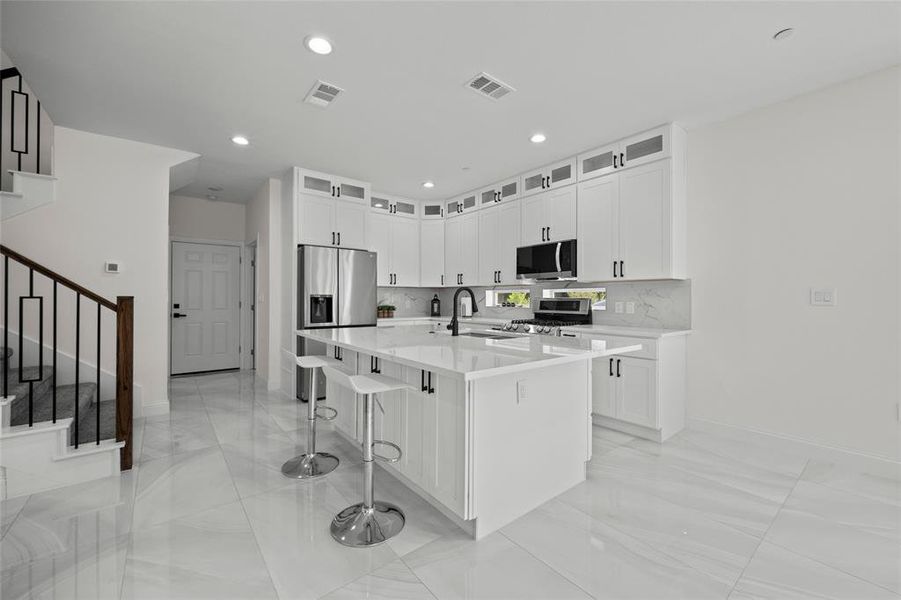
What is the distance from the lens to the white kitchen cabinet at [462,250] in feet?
17.9

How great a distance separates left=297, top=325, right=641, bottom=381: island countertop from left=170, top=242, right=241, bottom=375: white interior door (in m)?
4.15

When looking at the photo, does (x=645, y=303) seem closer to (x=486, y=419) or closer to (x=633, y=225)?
(x=633, y=225)

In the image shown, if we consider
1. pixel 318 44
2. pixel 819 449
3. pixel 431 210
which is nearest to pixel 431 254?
pixel 431 210

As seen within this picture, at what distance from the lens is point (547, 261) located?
4367 mm

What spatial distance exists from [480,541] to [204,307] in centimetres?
564

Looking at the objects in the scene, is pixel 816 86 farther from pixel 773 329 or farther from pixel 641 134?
pixel 773 329

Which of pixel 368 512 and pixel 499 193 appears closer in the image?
pixel 368 512

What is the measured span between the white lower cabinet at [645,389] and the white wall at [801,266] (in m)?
0.25

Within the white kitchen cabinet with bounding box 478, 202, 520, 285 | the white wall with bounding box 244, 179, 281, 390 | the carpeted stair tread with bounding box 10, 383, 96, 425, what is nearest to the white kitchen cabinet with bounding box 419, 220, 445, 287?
the white kitchen cabinet with bounding box 478, 202, 520, 285

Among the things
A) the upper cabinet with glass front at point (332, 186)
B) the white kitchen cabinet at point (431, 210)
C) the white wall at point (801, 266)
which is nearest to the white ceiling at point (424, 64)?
the white wall at point (801, 266)

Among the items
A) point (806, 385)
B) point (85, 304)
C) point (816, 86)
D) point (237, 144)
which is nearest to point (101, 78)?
point (237, 144)

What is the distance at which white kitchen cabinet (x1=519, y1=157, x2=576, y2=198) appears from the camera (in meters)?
4.21

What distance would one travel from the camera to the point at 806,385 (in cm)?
293

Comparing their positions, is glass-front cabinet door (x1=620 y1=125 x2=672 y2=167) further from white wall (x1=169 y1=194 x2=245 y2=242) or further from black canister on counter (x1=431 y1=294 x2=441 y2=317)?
white wall (x1=169 y1=194 x2=245 y2=242)
